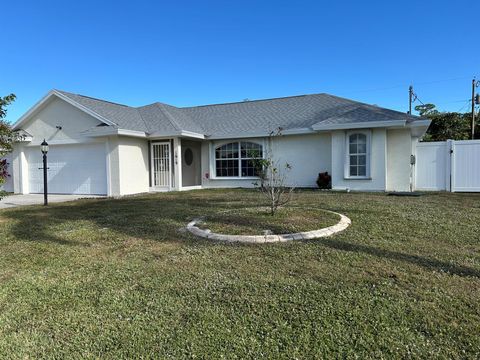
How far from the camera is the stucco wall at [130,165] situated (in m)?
14.0

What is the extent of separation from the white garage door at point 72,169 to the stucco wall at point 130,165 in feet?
3.09

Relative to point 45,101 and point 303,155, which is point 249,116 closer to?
point 303,155

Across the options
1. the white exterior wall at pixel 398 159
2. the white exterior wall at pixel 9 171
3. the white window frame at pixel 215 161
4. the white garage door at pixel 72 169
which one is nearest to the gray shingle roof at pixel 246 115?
the white window frame at pixel 215 161

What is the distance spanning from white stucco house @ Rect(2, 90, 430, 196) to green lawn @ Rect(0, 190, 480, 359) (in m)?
7.72

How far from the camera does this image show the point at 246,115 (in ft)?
59.0

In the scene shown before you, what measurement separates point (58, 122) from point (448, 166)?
18.3 m

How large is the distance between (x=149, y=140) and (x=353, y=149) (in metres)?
10.0

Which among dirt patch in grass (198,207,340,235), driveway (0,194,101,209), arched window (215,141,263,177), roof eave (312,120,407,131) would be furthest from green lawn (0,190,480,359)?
arched window (215,141,263,177)

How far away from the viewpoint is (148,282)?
393 cm

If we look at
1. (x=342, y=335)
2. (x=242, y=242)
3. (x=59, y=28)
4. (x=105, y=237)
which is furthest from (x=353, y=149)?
(x=59, y=28)

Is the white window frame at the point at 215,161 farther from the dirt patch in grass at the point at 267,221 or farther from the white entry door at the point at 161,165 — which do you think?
the dirt patch in grass at the point at 267,221

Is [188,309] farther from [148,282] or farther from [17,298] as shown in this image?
[17,298]

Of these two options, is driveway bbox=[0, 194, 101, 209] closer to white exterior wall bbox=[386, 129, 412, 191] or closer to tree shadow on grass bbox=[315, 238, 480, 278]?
tree shadow on grass bbox=[315, 238, 480, 278]

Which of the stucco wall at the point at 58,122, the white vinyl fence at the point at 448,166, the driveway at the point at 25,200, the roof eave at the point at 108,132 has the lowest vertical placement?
the driveway at the point at 25,200
